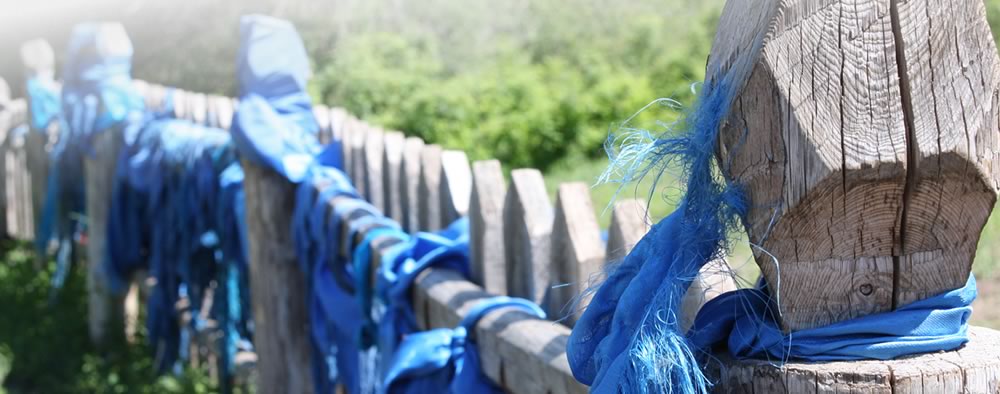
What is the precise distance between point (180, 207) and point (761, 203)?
4272 mm

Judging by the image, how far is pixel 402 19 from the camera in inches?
541

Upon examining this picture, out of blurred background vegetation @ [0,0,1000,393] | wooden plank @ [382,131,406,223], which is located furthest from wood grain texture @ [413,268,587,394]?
blurred background vegetation @ [0,0,1000,393]

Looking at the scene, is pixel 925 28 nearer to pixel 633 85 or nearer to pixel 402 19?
pixel 633 85

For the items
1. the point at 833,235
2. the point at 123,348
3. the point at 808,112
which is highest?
the point at 808,112

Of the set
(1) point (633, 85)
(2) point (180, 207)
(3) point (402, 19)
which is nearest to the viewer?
(2) point (180, 207)

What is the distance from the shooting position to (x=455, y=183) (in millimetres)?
2523

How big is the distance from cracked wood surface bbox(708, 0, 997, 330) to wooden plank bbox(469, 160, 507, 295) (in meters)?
1.19

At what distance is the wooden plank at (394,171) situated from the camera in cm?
298

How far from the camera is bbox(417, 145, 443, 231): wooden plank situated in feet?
8.71

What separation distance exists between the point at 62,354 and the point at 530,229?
5518mm

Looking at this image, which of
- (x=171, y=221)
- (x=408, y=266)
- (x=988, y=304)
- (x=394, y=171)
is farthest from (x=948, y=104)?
(x=171, y=221)

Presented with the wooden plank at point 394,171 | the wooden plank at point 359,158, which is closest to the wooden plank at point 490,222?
the wooden plank at point 394,171

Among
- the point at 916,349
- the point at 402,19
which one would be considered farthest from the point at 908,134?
the point at 402,19

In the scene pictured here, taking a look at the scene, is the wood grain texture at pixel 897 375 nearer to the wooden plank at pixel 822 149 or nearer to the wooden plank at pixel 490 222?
the wooden plank at pixel 822 149
